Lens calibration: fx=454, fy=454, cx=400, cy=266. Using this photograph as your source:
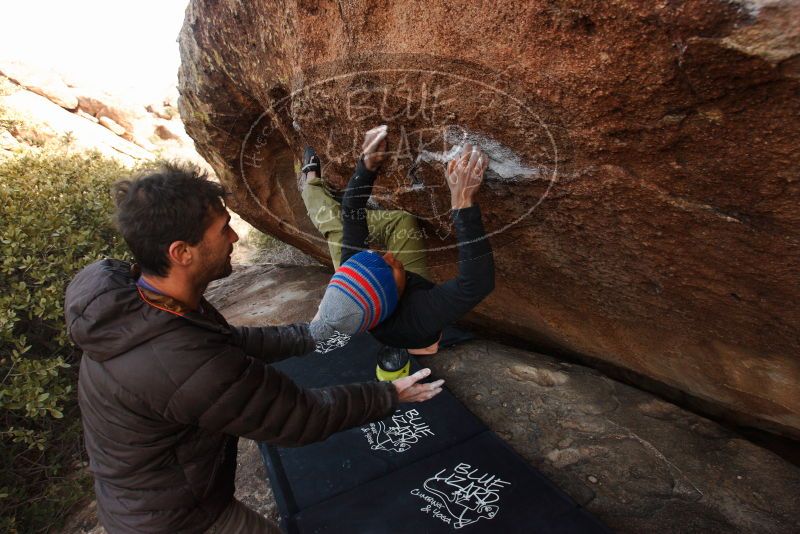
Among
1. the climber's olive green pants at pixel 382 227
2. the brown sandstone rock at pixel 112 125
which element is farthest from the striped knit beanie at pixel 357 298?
the brown sandstone rock at pixel 112 125

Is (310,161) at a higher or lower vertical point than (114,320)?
higher

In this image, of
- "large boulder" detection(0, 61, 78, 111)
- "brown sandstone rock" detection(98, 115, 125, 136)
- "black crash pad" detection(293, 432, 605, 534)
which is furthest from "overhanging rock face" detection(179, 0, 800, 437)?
"brown sandstone rock" detection(98, 115, 125, 136)

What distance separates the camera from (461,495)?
2.79 metres

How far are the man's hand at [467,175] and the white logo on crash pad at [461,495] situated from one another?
1765mm

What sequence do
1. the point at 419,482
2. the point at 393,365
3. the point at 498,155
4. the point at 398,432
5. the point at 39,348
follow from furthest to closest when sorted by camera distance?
the point at 39,348 → the point at 393,365 → the point at 398,432 → the point at 419,482 → the point at 498,155

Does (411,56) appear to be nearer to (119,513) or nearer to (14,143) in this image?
(119,513)

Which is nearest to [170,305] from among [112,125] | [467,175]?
[467,175]

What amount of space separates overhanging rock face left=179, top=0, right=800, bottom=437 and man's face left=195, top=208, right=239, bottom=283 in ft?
3.81

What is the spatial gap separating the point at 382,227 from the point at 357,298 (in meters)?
1.33

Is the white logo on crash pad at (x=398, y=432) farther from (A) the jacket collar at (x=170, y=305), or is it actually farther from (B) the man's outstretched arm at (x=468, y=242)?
(A) the jacket collar at (x=170, y=305)

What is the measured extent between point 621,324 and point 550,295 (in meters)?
0.51

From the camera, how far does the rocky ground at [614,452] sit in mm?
2521

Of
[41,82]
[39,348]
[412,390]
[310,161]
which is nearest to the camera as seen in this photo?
[412,390]

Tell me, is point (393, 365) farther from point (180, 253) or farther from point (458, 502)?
point (180, 253)
